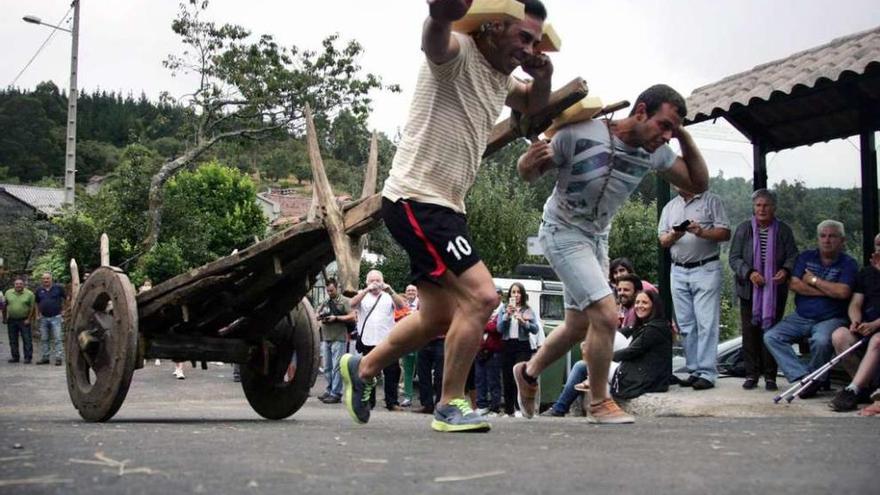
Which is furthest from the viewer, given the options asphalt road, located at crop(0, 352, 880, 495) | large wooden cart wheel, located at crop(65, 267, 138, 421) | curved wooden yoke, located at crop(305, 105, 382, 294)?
large wooden cart wheel, located at crop(65, 267, 138, 421)

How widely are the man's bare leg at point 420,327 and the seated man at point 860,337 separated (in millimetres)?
4174

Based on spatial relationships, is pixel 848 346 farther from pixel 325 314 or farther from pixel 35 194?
pixel 35 194

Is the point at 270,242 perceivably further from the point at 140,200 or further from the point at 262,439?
the point at 140,200

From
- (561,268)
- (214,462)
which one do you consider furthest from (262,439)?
(561,268)

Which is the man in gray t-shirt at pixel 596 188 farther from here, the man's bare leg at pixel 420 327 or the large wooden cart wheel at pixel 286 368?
the large wooden cart wheel at pixel 286 368

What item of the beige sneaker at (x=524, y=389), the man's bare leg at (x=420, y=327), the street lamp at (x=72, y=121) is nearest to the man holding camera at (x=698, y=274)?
the beige sneaker at (x=524, y=389)

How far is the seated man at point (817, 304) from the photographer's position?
346 inches

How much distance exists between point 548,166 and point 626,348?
4.28m

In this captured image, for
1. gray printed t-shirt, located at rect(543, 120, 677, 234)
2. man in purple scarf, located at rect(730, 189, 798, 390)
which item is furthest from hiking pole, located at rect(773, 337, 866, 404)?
gray printed t-shirt, located at rect(543, 120, 677, 234)

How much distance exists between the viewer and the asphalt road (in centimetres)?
324

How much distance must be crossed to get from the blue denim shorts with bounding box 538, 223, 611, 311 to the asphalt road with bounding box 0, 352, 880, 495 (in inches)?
31.1

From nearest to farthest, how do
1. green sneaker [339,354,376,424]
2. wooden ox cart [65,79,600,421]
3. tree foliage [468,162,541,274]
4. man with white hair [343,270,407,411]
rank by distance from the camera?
green sneaker [339,354,376,424]
wooden ox cart [65,79,600,421]
man with white hair [343,270,407,411]
tree foliage [468,162,541,274]

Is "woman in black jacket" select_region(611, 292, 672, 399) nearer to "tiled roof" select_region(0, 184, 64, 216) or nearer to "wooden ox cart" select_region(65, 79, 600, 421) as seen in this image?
"wooden ox cart" select_region(65, 79, 600, 421)

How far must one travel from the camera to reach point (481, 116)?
17.3ft
